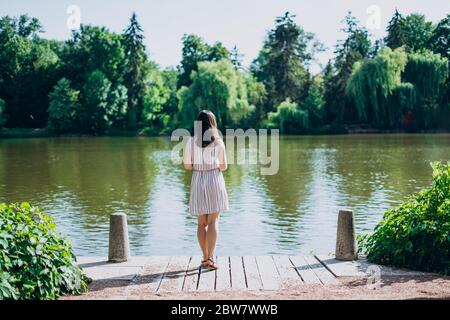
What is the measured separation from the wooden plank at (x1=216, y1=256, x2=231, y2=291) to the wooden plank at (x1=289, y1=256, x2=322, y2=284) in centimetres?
71

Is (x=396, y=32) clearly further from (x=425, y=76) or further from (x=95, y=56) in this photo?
(x=95, y=56)

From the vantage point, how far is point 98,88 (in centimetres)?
5984

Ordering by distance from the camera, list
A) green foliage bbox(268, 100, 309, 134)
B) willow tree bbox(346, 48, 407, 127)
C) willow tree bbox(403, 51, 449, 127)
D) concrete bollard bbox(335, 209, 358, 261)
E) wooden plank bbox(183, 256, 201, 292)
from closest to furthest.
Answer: wooden plank bbox(183, 256, 201, 292), concrete bollard bbox(335, 209, 358, 261), willow tree bbox(346, 48, 407, 127), willow tree bbox(403, 51, 449, 127), green foliage bbox(268, 100, 309, 134)

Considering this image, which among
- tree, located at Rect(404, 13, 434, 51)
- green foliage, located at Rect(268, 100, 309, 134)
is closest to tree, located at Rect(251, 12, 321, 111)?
Answer: green foliage, located at Rect(268, 100, 309, 134)

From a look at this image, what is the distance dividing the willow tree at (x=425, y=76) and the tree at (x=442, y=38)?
31.8ft

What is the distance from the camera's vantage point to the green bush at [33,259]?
5.05 meters

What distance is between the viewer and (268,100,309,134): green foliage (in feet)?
169

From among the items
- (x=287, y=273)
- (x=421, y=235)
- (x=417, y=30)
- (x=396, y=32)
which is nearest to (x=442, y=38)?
(x=396, y=32)

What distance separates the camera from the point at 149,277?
617 centimetres

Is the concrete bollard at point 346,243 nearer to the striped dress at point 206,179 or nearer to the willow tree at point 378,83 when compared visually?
the striped dress at point 206,179

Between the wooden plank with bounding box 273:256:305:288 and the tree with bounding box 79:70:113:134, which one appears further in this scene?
the tree with bounding box 79:70:113:134

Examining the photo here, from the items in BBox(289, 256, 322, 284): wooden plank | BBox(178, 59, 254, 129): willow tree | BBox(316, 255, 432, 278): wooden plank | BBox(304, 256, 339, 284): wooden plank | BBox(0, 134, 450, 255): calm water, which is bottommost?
BBox(0, 134, 450, 255): calm water

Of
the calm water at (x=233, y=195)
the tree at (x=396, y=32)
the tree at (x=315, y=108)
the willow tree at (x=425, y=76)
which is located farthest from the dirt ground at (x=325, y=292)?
the tree at (x=396, y=32)

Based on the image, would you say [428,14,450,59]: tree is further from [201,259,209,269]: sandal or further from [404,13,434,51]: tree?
[201,259,209,269]: sandal
